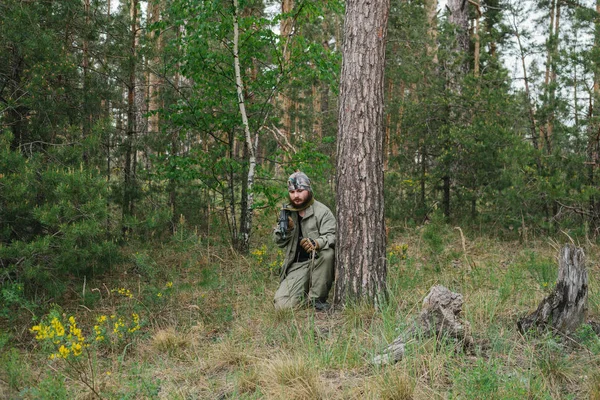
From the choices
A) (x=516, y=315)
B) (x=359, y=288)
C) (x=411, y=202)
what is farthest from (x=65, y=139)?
(x=411, y=202)

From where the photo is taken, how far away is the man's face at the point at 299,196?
16.0 feet

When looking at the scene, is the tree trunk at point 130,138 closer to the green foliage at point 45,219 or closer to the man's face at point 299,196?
the green foliage at point 45,219

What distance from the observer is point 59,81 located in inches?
240

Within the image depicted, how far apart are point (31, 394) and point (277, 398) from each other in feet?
5.37

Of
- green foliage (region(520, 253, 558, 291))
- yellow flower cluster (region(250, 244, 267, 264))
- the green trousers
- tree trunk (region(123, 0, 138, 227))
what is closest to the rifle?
the green trousers

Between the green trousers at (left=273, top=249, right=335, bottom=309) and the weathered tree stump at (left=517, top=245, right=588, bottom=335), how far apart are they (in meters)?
1.90

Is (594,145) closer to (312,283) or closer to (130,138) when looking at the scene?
(312,283)

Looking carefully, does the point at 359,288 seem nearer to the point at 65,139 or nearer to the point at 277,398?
the point at 277,398

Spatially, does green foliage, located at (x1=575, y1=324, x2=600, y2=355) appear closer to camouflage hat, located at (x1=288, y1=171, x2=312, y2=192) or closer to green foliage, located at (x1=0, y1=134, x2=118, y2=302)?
camouflage hat, located at (x1=288, y1=171, x2=312, y2=192)

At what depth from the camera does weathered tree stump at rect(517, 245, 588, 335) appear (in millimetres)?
3465

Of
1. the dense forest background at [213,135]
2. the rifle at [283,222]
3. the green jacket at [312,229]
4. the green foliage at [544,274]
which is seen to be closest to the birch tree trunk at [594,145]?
the dense forest background at [213,135]

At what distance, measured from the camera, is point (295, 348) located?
3.50 m

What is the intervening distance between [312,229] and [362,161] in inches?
42.1

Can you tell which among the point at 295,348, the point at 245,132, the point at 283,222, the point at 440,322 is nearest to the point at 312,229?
the point at 283,222
